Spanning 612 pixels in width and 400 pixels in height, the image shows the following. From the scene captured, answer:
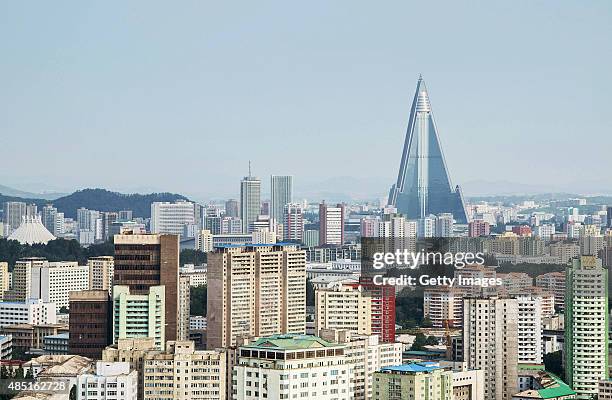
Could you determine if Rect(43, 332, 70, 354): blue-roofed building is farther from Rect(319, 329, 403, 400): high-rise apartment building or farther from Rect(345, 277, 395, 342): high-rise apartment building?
Rect(319, 329, 403, 400): high-rise apartment building

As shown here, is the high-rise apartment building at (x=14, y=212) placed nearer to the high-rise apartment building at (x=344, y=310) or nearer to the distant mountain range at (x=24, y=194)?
the distant mountain range at (x=24, y=194)

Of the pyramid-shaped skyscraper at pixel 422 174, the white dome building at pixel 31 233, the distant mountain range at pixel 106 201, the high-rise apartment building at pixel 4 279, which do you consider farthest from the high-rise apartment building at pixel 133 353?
the pyramid-shaped skyscraper at pixel 422 174

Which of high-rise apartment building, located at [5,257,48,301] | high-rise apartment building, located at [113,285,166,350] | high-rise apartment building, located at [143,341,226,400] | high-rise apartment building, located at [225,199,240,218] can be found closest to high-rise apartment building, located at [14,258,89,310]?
high-rise apartment building, located at [5,257,48,301]

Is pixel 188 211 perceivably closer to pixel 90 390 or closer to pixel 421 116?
pixel 421 116

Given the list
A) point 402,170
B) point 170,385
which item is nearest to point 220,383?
point 170,385

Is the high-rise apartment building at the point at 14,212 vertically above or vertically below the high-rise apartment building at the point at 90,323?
above

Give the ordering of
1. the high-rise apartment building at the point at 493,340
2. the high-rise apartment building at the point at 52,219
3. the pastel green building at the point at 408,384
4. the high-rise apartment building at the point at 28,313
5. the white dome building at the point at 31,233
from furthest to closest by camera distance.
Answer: the high-rise apartment building at the point at 52,219, the white dome building at the point at 31,233, the high-rise apartment building at the point at 28,313, the high-rise apartment building at the point at 493,340, the pastel green building at the point at 408,384

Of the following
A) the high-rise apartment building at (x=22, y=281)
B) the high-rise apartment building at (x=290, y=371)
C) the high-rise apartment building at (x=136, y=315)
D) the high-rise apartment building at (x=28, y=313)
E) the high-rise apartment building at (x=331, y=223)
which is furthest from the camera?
the high-rise apartment building at (x=331, y=223)
